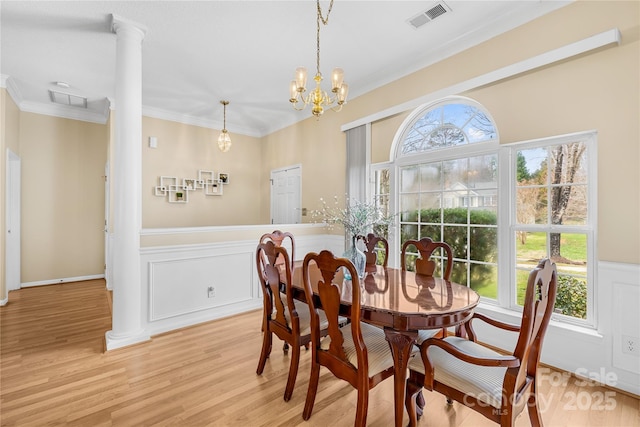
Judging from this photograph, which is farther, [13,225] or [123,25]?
[13,225]

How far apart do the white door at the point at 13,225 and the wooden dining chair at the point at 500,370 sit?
594 cm

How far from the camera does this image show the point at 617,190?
2104 millimetres

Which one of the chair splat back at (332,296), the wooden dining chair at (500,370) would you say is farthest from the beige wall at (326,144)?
the chair splat back at (332,296)

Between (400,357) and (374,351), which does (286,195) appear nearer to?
(374,351)

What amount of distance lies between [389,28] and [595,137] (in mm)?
1983

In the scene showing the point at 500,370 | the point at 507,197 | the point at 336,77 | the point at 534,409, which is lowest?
the point at 534,409

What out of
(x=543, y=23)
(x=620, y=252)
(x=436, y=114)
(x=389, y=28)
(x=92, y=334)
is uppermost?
(x=389, y=28)

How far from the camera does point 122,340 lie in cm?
→ 272

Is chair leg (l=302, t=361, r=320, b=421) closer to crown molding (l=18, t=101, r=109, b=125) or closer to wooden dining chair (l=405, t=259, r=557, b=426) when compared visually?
wooden dining chair (l=405, t=259, r=557, b=426)

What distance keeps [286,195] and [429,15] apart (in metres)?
3.69

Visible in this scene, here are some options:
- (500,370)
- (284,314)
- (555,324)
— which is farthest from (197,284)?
(555,324)

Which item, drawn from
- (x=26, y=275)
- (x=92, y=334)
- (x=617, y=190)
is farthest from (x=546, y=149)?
(x=26, y=275)

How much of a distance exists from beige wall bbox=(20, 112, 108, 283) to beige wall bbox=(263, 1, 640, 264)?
18.8ft

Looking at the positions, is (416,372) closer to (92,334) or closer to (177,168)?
(92,334)
